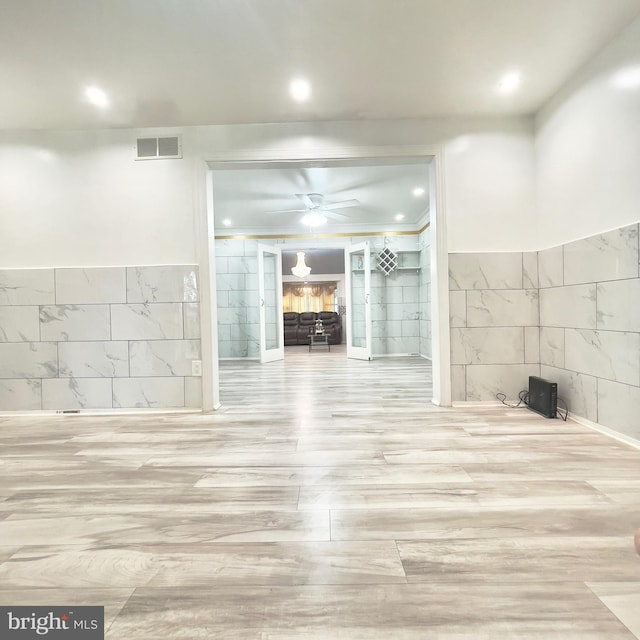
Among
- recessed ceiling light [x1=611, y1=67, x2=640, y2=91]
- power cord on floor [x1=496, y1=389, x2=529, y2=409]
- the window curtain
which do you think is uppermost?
recessed ceiling light [x1=611, y1=67, x2=640, y2=91]

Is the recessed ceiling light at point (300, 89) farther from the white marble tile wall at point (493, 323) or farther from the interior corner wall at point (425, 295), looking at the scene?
the interior corner wall at point (425, 295)

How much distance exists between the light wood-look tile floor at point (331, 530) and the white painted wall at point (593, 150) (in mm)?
1505

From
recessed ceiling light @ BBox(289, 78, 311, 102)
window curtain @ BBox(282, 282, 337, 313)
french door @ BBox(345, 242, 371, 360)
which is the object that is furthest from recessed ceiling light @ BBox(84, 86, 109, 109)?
window curtain @ BBox(282, 282, 337, 313)

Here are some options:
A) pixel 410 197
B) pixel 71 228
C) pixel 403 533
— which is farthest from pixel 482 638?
pixel 410 197

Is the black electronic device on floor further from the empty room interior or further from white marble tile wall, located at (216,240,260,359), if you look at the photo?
white marble tile wall, located at (216,240,260,359)

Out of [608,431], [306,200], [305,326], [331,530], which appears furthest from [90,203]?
[305,326]

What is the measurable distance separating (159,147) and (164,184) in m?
0.32

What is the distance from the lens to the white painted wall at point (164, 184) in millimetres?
2924

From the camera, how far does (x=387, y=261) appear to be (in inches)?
258

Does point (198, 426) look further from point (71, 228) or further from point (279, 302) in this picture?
point (279, 302)

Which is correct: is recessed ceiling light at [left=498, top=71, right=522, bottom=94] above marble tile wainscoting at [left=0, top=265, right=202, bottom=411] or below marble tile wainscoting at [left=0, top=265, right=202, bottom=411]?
above

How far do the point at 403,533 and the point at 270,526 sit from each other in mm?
514

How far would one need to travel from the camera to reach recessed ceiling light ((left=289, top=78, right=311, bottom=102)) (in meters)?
2.41

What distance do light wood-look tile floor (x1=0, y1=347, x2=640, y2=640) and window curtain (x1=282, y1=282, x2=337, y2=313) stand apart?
32.8 feet
